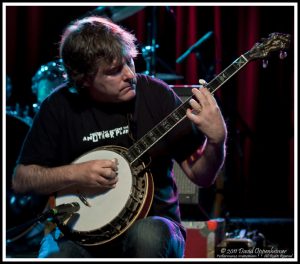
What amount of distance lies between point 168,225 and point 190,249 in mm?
990

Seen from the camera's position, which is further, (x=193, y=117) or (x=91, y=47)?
(x=91, y=47)

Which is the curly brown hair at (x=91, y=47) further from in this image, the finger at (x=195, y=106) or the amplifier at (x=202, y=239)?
the amplifier at (x=202, y=239)

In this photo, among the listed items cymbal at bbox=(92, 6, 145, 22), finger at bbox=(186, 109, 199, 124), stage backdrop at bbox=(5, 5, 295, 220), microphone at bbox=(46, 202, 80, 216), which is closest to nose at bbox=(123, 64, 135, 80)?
finger at bbox=(186, 109, 199, 124)

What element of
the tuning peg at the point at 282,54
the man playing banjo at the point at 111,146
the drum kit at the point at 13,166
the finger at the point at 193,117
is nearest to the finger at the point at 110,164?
the man playing banjo at the point at 111,146

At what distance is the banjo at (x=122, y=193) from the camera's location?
2.16 meters

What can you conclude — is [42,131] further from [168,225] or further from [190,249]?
[190,249]

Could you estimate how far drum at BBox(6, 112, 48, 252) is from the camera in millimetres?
4419

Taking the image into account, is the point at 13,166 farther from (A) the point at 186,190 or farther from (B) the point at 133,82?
(B) the point at 133,82

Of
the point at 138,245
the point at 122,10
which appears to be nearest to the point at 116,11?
the point at 122,10

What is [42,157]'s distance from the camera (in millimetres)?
2350

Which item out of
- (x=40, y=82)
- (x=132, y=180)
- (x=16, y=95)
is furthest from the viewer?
(x=16, y=95)

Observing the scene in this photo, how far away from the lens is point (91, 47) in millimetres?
2314

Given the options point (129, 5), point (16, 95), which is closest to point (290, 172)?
point (129, 5)

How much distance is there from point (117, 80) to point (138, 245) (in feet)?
2.39
